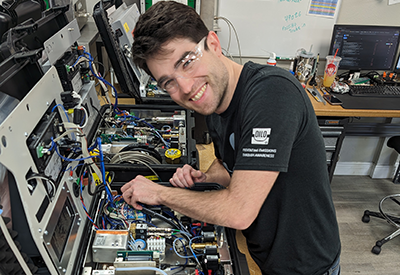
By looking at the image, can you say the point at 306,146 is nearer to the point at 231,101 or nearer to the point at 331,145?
the point at 231,101

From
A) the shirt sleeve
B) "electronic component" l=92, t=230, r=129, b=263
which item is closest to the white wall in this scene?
the shirt sleeve

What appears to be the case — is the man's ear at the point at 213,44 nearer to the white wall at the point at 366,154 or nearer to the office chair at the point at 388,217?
the white wall at the point at 366,154

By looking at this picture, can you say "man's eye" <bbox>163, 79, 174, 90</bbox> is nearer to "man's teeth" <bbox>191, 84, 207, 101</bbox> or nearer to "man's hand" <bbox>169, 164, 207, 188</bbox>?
"man's teeth" <bbox>191, 84, 207, 101</bbox>

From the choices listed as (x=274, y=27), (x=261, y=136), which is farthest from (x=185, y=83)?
(x=274, y=27)

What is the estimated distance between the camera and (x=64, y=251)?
0.80 m

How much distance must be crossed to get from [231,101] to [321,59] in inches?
81.2

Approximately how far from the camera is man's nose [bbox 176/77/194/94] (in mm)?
864

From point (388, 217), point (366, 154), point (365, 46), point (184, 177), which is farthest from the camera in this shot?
point (366, 154)

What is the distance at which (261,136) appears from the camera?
2.44 ft

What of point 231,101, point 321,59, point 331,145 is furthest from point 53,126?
point 321,59

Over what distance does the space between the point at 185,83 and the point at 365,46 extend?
7.18ft

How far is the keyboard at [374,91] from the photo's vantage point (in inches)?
90.5

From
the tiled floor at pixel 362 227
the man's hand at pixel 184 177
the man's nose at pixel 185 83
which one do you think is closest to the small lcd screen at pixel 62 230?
the man's hand at pixel 184 177

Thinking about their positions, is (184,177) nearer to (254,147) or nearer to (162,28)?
(254,147)
